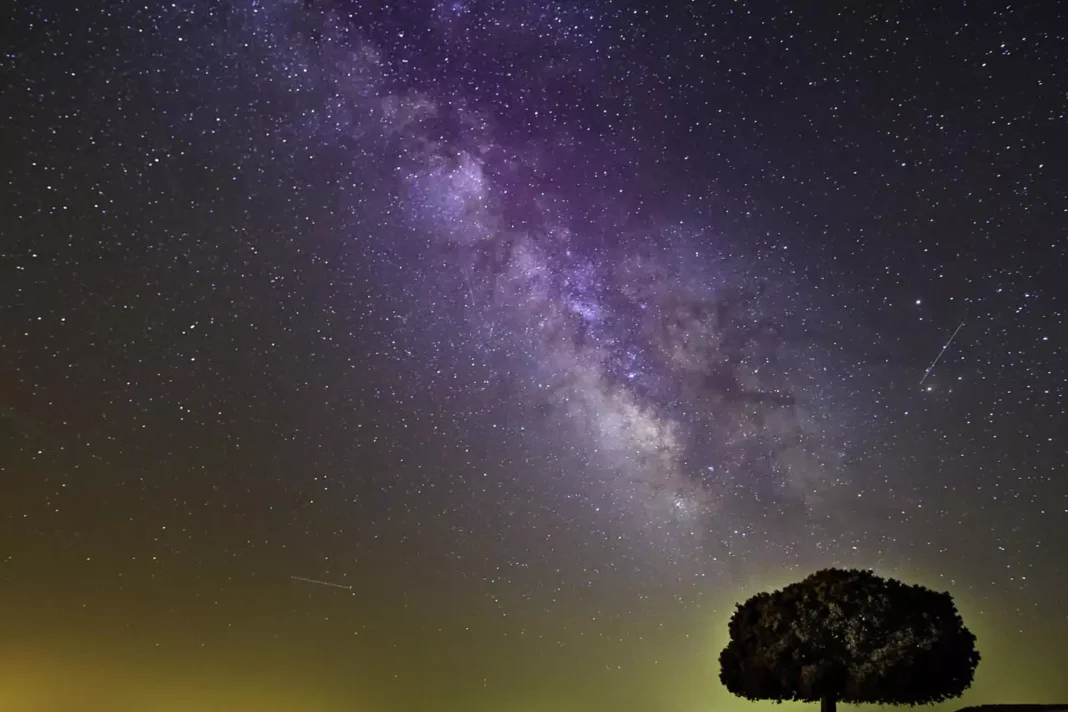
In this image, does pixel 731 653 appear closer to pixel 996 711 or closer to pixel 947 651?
pixel 947 651

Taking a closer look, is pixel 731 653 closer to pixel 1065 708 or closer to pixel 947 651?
pixel 947 651

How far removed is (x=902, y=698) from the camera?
16.4m

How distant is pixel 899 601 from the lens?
677 inches

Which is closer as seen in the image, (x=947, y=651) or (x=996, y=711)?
(x=947, y=651)

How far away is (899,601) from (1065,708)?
Answer: 4.44 meters

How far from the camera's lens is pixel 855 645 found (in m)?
16.8

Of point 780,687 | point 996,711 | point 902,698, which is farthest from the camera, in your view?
point 996,711

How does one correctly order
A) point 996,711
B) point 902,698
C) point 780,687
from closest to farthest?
point 902,698 → point 780,687 → point 996,711

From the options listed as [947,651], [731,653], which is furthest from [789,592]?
[947,651]

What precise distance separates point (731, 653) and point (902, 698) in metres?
3.63

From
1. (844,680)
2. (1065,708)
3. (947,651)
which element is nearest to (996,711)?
(1065,708)

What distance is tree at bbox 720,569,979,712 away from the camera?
16.5m

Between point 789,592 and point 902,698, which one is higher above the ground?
point 789,592

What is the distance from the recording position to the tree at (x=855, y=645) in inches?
649
